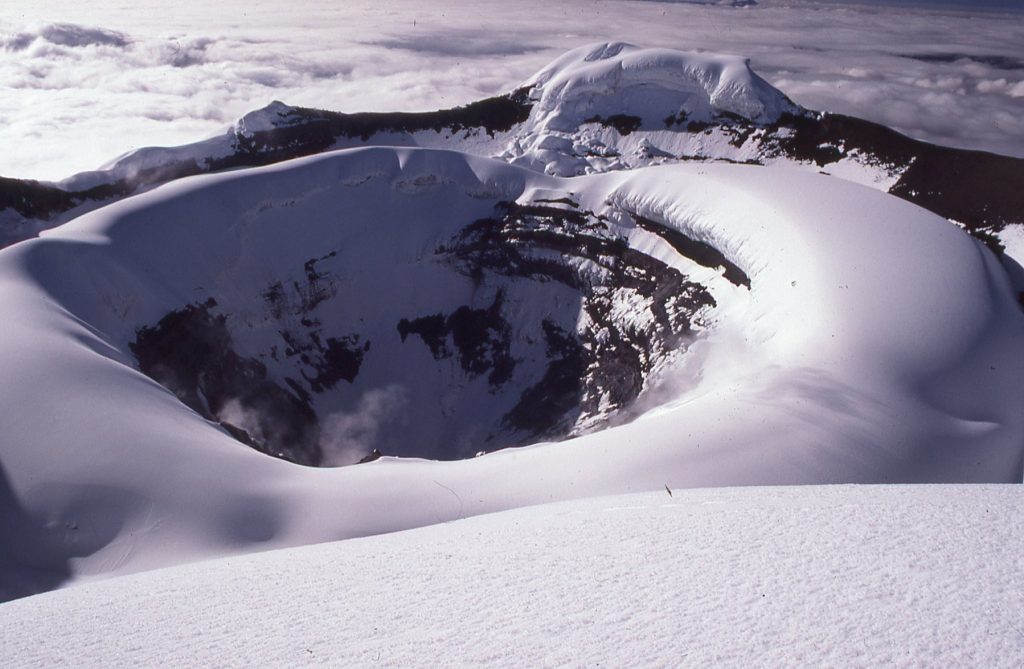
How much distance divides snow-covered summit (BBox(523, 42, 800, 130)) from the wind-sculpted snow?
710 inches

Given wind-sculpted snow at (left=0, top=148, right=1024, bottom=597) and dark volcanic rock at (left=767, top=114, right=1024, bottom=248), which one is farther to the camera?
dark volcanic rock at (left=767, top=114, right=1024, bottom=248)

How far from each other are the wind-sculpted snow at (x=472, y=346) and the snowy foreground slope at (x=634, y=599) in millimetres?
7425

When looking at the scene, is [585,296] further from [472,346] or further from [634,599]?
[634,599]

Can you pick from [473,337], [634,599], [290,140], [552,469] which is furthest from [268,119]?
[634,599]

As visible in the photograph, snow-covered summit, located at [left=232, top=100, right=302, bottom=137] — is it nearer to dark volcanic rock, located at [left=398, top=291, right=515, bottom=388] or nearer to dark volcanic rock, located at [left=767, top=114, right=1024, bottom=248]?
dark volcanic rock, located at [left=398, top=291, right=515, bottom=388]

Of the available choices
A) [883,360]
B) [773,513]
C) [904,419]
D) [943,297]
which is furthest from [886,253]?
[773,513]

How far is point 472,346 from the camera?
154 feet

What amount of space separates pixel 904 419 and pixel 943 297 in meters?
8.83

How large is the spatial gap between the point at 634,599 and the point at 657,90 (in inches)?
2457

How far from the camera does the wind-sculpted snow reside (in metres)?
17.8

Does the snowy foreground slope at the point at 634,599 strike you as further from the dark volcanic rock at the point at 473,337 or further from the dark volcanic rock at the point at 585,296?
the dark volcanic rock at the point at 473,337

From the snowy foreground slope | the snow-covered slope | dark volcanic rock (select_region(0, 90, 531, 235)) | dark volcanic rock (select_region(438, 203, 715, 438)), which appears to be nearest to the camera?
the snowy foreground slope

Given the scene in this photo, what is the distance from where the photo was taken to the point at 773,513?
29.8ft

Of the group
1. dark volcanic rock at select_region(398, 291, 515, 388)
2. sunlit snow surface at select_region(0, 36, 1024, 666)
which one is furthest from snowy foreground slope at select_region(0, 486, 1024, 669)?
dark volcanic rock at select_region(398, 291, 515, 388)
